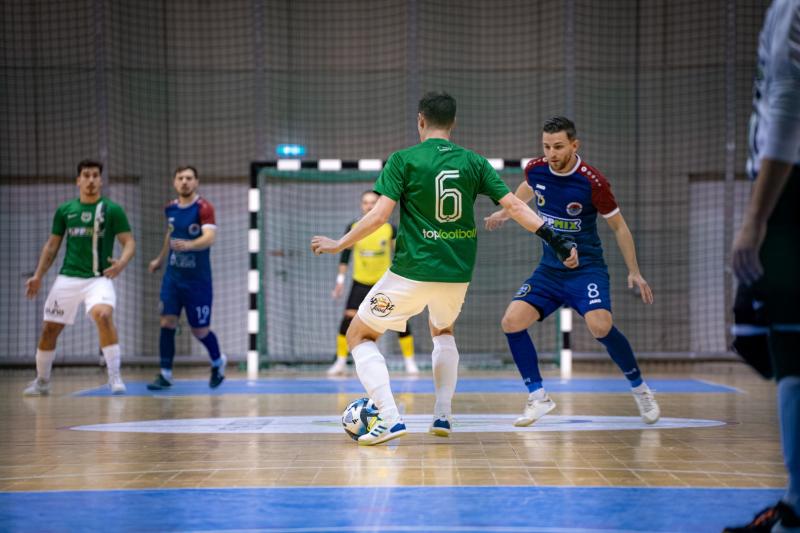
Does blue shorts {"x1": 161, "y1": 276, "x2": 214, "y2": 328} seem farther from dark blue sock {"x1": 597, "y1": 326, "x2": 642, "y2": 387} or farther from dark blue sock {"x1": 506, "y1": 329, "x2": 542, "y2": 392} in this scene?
dark blue sock {"x1": 597, "y1": 326, "x2": 642, "y2": 387}

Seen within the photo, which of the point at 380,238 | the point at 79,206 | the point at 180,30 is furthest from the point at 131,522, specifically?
the point at 180,30

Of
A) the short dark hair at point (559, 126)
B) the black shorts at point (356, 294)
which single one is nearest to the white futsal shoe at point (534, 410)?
the short dark hair at point (559, 126)

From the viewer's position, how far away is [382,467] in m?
4.49

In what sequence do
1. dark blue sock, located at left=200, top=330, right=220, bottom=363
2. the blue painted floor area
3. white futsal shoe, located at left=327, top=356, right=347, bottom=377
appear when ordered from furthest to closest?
white futsal shoe, located at left=327, top=356, right=347, bottom=377 → dark blue sock, located at left=200, top=330, right=220, bottom=363 → the blue painted floor area

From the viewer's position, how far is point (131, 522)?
10.8ft

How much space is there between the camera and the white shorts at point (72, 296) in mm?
Result: 8938

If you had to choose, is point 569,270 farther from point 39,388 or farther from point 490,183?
point 39,388

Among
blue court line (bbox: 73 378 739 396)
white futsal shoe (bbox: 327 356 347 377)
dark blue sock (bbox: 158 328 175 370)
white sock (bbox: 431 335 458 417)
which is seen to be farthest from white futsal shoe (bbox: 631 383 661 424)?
white futsal shoe (bbox: 327 356 347 377)

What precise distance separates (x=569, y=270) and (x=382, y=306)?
5.23 ft

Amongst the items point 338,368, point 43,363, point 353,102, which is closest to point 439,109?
point 43,363

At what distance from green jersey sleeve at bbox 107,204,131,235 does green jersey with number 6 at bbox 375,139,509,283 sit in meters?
4.72

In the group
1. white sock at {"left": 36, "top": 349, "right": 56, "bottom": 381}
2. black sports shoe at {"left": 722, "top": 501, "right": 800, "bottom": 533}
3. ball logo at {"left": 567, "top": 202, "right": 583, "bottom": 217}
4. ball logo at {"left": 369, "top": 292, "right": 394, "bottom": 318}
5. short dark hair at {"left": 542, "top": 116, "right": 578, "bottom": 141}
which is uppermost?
short dark hair at {"left": 542, "top": 116, "right": 578, "bottom": 141}

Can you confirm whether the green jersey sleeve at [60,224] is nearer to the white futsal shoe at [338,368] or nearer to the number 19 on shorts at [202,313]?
the number 19 on shorts at [202,313]

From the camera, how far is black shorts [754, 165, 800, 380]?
2.86 m
